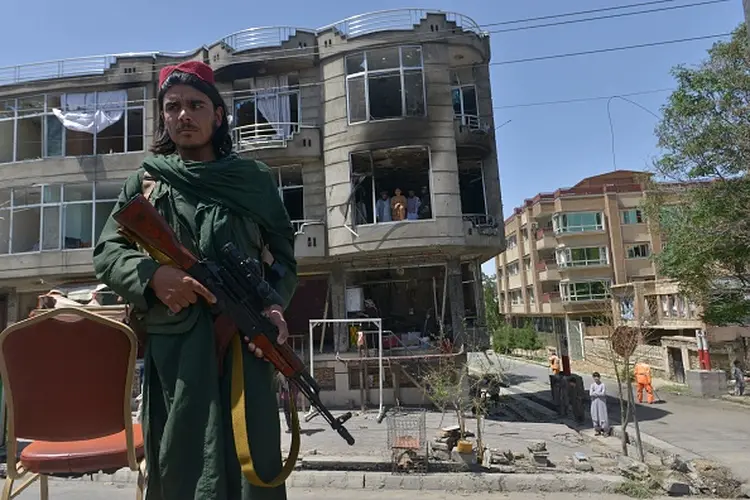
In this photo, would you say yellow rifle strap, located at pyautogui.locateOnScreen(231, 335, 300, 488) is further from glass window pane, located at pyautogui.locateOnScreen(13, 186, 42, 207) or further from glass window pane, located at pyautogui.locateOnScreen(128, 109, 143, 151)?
glass window pane, located at pyautogui.locateOnScreen(13, 186, 42, 207)

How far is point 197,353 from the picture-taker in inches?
69.6

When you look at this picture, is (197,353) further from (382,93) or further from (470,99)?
(470,99)

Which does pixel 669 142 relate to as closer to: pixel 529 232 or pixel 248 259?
pixel 248 259

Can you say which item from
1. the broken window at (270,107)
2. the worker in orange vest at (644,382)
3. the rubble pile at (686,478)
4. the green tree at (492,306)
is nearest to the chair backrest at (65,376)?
the rubble pile at (686,478)

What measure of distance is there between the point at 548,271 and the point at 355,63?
28.3 m

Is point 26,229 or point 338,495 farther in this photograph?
point 26,229

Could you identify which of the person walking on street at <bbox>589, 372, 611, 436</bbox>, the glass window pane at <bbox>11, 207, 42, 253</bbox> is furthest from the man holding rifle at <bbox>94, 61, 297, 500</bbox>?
the glass window pane at <bbox>11, 207, 42, 253</bbox>

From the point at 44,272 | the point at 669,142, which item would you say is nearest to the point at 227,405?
the point at 44,272

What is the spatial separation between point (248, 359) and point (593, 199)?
3843 cm

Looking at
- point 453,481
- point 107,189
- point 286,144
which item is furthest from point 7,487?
point 107,189

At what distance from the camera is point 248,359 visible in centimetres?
187

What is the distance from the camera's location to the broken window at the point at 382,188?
49.1ft

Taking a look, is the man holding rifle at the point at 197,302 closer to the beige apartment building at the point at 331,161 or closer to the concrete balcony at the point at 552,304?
the beige apartment building at the point at 331,161

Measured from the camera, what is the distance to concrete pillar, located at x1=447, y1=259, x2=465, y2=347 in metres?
14.9
